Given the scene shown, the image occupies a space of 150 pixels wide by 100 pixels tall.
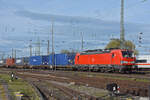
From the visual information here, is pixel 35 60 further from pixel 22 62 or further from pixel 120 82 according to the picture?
pixel 120 82

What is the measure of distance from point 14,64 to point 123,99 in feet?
234

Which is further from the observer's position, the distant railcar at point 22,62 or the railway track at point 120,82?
the distant railcar at point 22,62

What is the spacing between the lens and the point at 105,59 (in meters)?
37.3

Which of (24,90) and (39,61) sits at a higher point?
(39,61)

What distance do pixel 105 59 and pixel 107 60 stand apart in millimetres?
621

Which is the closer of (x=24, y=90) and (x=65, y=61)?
(x=24, y=90)

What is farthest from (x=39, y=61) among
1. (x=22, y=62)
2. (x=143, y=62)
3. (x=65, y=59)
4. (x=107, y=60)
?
(x=107, y=60)

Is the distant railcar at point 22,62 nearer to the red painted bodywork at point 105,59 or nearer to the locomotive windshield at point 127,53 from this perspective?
the red painted bodywork at point 105,59

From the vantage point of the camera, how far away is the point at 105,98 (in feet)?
47.0

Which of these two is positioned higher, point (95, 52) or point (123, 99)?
point (95, 52)

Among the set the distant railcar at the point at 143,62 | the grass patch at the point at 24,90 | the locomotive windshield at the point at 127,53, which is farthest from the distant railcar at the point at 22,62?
the grass patch at the point at 24,90

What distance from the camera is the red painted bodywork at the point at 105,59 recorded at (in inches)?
1334

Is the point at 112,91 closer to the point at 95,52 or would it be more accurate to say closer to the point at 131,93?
the point at 131,93

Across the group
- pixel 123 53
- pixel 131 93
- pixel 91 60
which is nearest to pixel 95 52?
pixel 91 60
